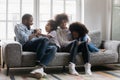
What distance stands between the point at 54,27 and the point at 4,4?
1327 mm

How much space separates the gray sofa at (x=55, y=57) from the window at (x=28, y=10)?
Result: 0.96 m

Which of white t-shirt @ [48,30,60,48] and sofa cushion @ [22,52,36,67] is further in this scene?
white t-shirt @ [48,30,60,48]

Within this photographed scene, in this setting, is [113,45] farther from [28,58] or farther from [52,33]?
[28,58]

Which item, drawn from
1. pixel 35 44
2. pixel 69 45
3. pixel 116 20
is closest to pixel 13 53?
pixel 35 44

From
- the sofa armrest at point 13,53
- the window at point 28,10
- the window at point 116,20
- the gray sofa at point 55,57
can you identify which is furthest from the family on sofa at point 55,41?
the window at point 116,20

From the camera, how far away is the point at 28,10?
5.38 meters

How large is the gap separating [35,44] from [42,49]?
19 centimetres

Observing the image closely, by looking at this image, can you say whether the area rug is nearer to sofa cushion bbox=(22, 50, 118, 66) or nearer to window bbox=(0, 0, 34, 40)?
sofa cushion bbox=(22, 50, 118, 66)

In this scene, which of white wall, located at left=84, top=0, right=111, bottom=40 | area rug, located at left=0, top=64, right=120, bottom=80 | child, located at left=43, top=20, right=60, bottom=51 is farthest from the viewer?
white wall, located at left=84, top=0, right=111, bottom=40

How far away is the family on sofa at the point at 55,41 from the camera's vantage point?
405cm

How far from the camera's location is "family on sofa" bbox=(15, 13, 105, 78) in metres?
4.05

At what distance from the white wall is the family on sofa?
1.00 metres

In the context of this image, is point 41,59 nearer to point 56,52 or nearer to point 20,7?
point 56,52

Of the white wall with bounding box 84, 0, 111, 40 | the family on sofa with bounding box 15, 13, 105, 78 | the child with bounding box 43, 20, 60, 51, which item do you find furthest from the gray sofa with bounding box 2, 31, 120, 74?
the white wall with bounding box 84, 0, 111, 40
